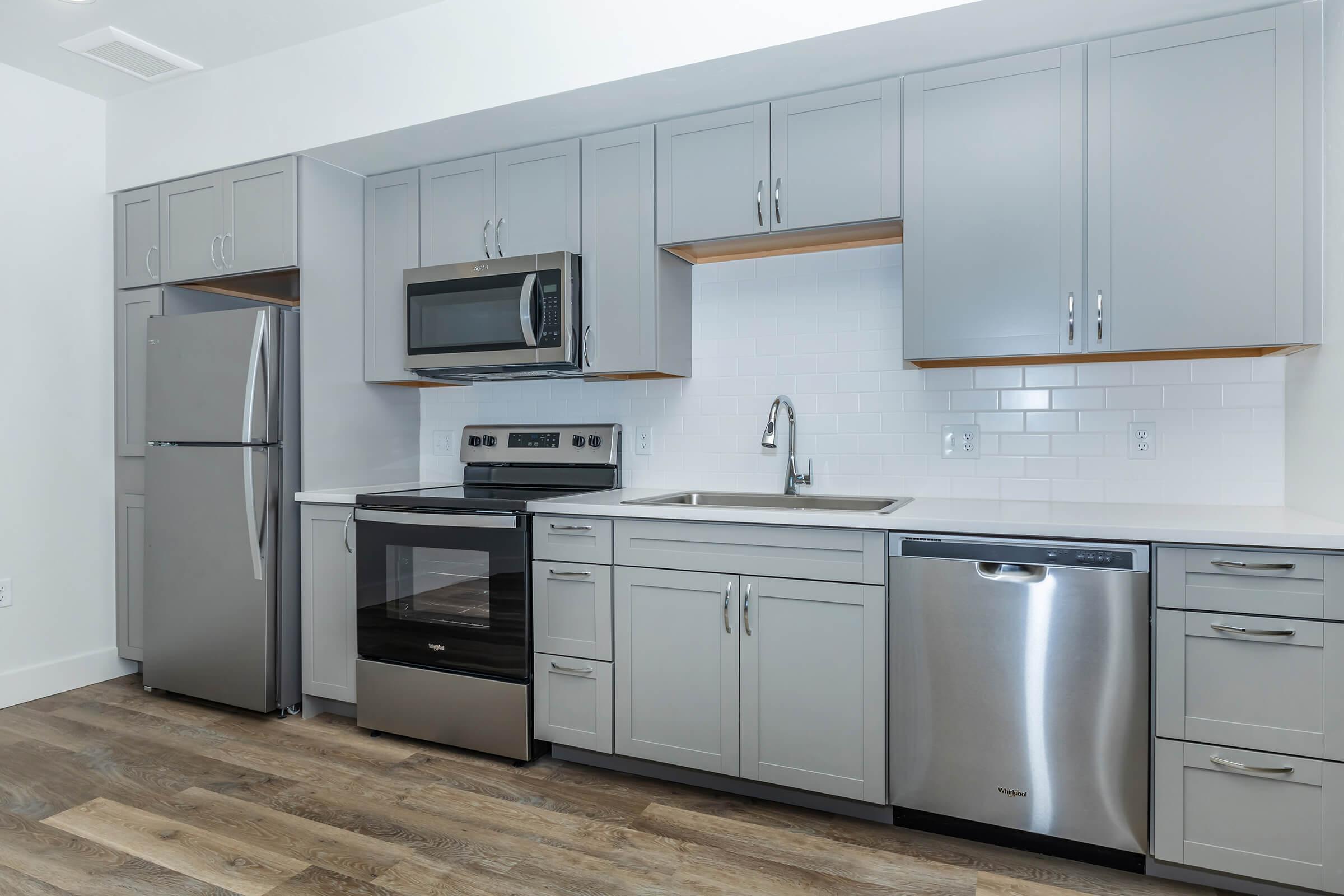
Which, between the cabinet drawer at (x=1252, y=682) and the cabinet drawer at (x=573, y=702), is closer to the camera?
the cabinet drawer at (x=1252, y=682)

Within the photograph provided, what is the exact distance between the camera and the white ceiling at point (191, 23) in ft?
9.04

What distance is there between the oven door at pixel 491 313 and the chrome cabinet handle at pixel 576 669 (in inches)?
43.0

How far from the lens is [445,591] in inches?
110

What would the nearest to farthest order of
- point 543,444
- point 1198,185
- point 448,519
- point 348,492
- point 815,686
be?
point 1198,185, point 815,686, point 448,519, point 348,492, point 543,444

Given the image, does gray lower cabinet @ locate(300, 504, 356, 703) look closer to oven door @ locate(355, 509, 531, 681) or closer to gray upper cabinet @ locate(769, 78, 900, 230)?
oven door @ locate(355, 509, 531, 681)

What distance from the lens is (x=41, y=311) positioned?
3.38 meters

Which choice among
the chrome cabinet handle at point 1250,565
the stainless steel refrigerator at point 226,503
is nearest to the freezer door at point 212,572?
the stainless steel refrigerator at point 226,503

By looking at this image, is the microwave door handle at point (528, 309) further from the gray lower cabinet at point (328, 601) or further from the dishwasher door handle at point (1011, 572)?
the dishwasher door handle at point (1011, 572)

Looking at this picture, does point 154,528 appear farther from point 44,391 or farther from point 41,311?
point 41,311

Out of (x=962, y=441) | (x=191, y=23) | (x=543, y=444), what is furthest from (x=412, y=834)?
(x=191, y=23)

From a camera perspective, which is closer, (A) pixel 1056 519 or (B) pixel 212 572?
(A) pixel 1056 519

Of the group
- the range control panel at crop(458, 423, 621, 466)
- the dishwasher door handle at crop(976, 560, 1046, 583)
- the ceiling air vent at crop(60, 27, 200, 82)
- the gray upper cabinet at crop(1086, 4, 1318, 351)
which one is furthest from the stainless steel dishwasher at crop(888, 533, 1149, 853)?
the ceiling air vent at crop(60, 27, 200, 82)

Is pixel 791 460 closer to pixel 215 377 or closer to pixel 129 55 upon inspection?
pixel 215 377

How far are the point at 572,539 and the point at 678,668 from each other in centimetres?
55
